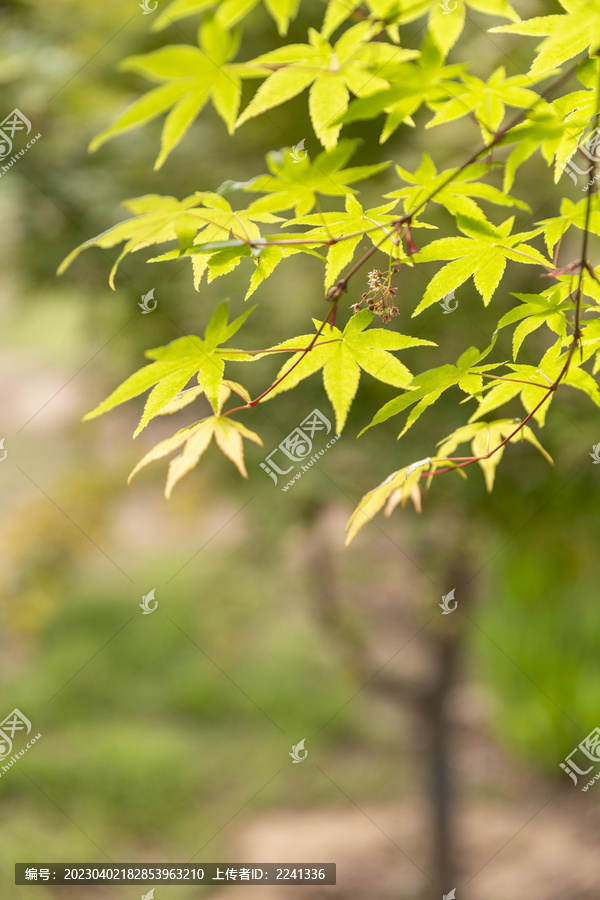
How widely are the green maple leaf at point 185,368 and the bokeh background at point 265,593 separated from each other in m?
1.37

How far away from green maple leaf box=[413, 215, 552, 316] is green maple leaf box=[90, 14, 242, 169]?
32 centimetres

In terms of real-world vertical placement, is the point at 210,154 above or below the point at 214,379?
→ above

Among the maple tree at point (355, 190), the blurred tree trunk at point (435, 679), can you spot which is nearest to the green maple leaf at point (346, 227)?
the maple tree at point (355, 190)

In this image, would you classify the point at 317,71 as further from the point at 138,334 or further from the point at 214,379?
the point at 138,334

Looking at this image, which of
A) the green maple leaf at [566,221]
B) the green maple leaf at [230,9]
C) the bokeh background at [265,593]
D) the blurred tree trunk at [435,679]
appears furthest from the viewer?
the blurred tree trunk at [435,679]

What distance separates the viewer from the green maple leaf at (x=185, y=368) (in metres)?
0.71

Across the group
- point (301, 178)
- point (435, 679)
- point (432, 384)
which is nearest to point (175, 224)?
point (301, 178)

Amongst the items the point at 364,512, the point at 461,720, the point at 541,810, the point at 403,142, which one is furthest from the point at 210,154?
the point at 461,720

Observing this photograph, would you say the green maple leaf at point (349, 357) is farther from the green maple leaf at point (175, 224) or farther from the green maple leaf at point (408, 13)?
the green maple leaf at point (408, 13)

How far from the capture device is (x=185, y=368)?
76cm

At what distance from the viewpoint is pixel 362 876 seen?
11.5 ft

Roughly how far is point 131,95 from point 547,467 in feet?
6.11

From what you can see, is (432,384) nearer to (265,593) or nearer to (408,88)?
(408,88)

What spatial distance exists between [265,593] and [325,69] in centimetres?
519
